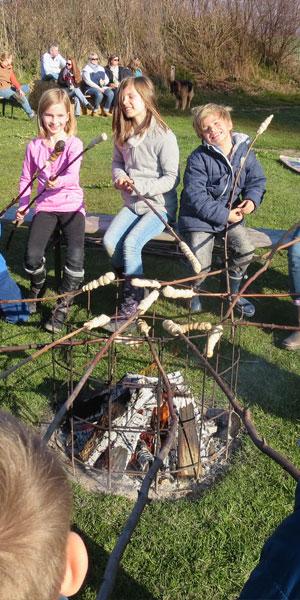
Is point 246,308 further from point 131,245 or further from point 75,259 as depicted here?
point 75,259

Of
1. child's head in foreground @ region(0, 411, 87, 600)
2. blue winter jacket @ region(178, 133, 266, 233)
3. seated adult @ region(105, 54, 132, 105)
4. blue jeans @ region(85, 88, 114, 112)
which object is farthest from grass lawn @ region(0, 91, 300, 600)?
seated adult @ region(105, 54, 132, 105)

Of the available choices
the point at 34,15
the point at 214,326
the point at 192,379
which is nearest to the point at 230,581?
the point at 214,326

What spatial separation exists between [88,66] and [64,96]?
33.0 ft

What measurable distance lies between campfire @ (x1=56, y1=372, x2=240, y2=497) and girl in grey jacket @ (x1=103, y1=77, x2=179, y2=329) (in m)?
1.04

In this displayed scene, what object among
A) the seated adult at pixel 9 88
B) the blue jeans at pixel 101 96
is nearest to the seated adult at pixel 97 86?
the blue jeans at pixel 101 96

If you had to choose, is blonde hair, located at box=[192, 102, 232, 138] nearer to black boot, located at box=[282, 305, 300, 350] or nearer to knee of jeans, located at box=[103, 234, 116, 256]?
knee of jeans, located at box=[103, 234, 116, 256]

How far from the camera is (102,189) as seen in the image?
6.45 metres

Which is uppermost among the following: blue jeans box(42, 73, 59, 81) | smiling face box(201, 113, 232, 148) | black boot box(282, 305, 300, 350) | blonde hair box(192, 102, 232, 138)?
blonde hair box(192, 102, 232, 138)

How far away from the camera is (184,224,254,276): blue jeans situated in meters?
3.71

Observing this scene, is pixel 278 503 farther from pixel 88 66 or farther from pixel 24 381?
pixel 88 66

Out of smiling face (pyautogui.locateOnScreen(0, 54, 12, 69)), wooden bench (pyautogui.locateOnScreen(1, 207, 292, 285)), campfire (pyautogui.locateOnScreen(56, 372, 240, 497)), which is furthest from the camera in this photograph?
smiling face (pyautogui.locateOnScreen(0, 54, 12, 69))

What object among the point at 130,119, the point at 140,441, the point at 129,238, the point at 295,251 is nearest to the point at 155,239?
the point at 129,238

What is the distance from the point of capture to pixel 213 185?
372cm

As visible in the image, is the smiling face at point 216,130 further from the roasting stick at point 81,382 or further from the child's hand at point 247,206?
the roasting stick at point 81,382
